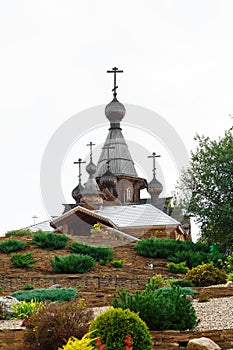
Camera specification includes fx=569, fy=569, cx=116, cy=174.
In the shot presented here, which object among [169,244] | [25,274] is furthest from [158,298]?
[169,244]

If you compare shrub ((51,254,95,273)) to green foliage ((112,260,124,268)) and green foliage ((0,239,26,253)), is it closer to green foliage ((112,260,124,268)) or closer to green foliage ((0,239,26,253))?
green foliage ((112,260,124,268))

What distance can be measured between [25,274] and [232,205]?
934 centimetres

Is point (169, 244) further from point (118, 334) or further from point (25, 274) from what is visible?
point (118, 334)

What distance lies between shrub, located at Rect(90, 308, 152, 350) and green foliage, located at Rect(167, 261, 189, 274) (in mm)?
15378

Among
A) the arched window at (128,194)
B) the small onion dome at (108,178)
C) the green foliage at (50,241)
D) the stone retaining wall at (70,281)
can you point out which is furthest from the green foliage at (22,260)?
the arched window at (128,194)

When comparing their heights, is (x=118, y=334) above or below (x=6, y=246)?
below

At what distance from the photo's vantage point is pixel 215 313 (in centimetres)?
1108

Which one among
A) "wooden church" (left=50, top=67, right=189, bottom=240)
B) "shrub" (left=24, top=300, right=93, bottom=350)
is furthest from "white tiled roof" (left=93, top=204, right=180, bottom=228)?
"shrub" (left=24, top=300, right=93, bottom=350)

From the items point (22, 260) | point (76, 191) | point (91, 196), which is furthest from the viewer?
point (76, 191)

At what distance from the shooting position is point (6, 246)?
79.9 feet

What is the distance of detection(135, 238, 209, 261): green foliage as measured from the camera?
987 inches

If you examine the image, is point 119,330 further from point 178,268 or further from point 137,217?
point 137,217

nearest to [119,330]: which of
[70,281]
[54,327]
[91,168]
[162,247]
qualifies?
[54,327]

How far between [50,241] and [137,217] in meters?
9.28
